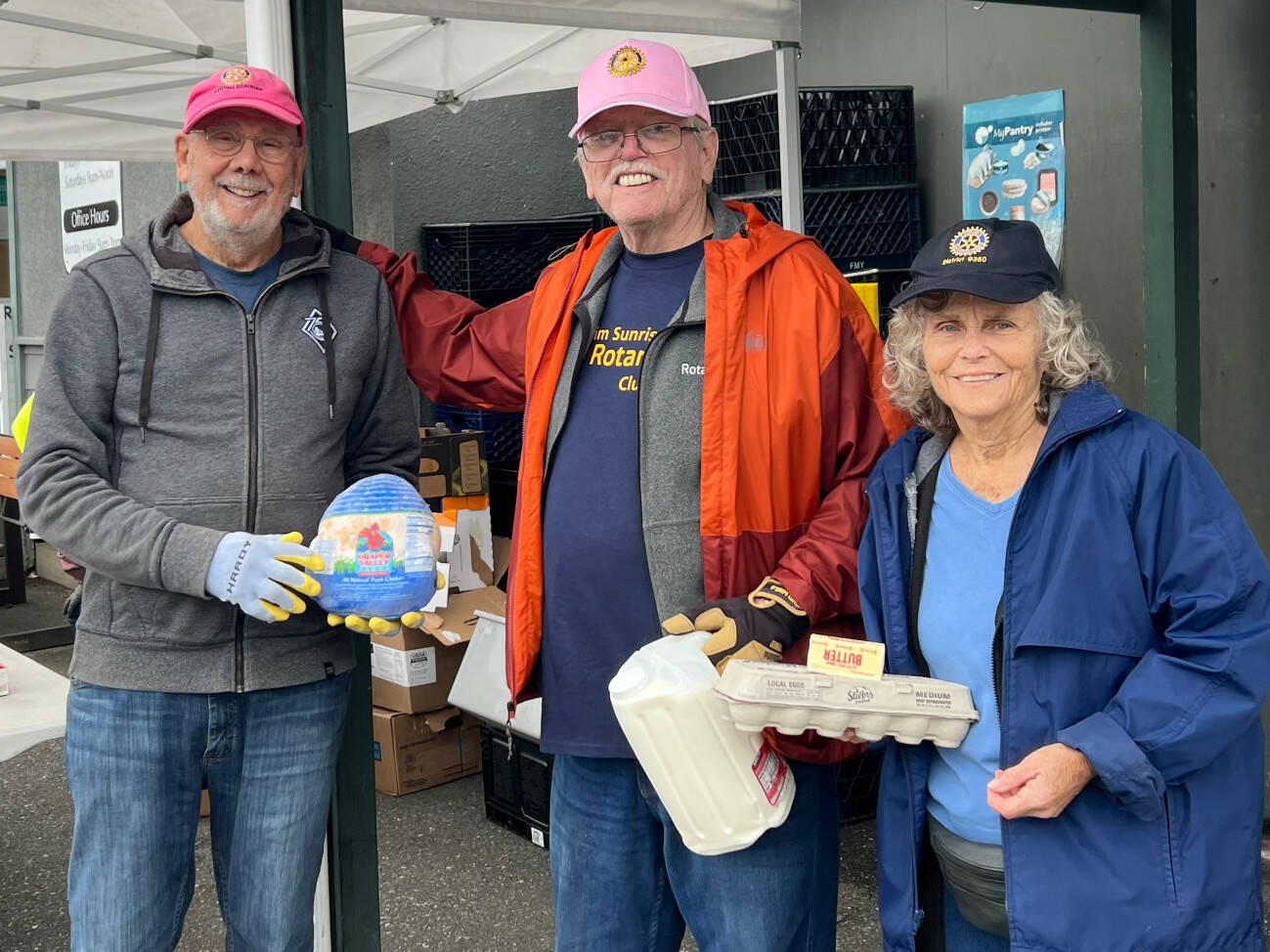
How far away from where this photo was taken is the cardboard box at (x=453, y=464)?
5.33 metres

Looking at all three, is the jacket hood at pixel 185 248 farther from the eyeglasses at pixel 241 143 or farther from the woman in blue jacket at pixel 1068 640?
the woman in blue jacket at pixel 1068 640

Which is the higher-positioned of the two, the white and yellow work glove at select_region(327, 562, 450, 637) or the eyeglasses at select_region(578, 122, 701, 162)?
the eyeglasses at select_region(578, 122, 701, 162)

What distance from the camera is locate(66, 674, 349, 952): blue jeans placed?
7.12 ft

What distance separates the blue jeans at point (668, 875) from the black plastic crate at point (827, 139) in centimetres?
277

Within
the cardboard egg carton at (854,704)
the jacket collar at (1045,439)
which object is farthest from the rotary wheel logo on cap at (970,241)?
the cardboard egg carton at (854,704)

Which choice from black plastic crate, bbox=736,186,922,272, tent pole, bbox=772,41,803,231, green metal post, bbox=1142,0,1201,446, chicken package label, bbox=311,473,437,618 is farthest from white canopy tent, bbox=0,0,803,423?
chicken package label, bbox=311,473,437,618

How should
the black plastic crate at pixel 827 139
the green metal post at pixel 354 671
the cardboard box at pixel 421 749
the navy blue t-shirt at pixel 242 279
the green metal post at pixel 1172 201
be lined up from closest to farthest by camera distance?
the navy blue t-shirt at pixel 242 279
the green metal post at pixel 354 671
the green metal post at pixel 1172 201
the black plastic crate at pixel 827 139
the cardboard box at pixel 421 749

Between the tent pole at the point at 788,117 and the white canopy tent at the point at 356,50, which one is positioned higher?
the white canopy tent at the point at 356,50

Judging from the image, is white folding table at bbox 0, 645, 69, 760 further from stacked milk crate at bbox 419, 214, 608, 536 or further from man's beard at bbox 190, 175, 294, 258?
stacked milk crate at bbox 419, 214, 608, 536

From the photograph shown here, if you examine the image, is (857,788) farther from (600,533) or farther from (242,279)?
(242,279)

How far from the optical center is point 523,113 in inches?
280

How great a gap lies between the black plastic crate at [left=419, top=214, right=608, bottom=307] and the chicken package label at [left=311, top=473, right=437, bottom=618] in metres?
3.84

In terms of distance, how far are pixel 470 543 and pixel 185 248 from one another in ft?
10.7

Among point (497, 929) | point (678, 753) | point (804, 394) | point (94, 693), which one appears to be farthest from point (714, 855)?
point (497, 929)
